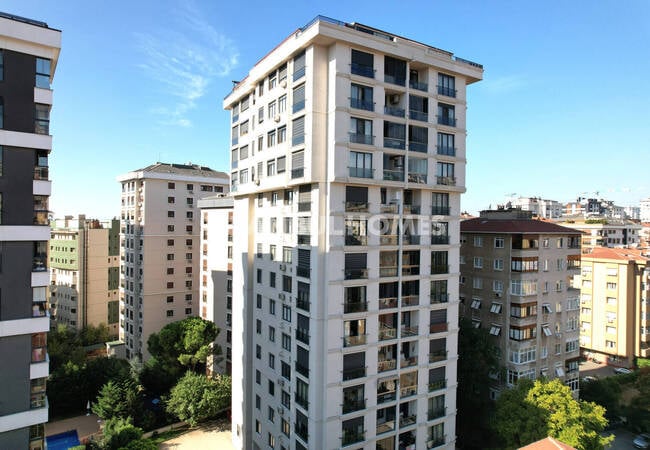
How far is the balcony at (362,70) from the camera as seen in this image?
24.7 metres

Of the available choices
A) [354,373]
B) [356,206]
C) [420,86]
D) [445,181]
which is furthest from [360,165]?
[354,373]

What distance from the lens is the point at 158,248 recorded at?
56.2 meters

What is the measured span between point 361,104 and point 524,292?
2315 cm

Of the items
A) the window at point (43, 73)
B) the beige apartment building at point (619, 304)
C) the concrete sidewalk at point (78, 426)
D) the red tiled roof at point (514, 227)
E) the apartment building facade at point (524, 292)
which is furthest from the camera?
the beige apartment building at point (619, 304)

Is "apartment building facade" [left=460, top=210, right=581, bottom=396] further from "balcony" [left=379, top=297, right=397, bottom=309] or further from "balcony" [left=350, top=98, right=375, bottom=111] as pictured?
"balcony" [left=350, top=98, right=375, bottom=111]

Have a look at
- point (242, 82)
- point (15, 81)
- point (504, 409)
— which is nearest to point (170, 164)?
point (242, 82)

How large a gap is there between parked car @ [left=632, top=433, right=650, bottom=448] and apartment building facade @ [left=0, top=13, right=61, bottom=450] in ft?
158

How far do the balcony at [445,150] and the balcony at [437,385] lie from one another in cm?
1694

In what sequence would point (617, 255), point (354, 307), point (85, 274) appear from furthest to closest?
point (85, 274), point (617, 255), point (354, 307)

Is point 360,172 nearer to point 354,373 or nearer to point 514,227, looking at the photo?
point 354,373

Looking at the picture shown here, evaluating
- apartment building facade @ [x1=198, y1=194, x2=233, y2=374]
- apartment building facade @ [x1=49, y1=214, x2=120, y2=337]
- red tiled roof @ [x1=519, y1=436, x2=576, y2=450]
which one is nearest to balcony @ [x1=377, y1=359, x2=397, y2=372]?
red tiled roof @ [x1=519, y1=436, x2=576, y2=450]

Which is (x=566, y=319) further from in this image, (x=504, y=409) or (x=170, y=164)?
(x=170, y=164)

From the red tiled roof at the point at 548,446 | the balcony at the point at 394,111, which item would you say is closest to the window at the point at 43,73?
the balcony at the point at 394,111

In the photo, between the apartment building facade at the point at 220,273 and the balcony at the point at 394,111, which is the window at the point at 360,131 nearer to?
the balcony at the point at 394,111
